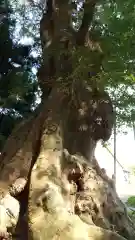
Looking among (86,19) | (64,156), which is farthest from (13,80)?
(64,156)

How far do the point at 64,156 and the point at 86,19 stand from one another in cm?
162

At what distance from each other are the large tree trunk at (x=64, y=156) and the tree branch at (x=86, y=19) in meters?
0.01

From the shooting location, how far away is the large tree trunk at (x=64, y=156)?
2.84m

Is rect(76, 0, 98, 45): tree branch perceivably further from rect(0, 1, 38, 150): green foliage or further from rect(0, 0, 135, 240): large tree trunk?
rect(0, 1, 38, 150): green foliage

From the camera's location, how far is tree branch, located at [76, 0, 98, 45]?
3.65 m

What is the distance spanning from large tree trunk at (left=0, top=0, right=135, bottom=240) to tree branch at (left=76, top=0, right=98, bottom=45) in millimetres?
12

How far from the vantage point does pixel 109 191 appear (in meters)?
3.50

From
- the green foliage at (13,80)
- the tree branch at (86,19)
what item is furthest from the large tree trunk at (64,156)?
the green foliage at (13,80)

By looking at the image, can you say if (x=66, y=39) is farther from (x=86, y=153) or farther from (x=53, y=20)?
(x=86, y=153)

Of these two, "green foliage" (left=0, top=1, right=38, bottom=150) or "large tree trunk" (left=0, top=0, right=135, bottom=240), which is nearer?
"large tree trunk" (left=0, top=0, right=135, bottom=240)

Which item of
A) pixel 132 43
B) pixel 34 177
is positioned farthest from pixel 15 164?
pixel 132 43

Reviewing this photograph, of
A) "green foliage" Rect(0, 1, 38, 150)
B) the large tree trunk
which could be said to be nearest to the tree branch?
the large tree trunk

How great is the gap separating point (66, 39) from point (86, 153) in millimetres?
1387

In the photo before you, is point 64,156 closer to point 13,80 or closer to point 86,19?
point 86,19
